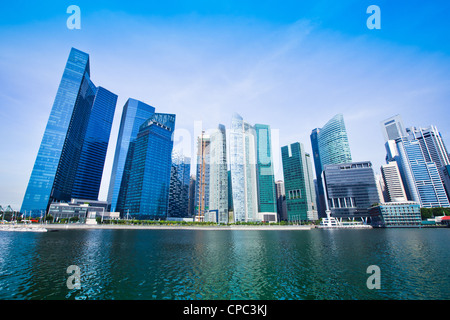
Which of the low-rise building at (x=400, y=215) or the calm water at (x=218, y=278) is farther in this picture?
the low-rise building at (x=400, y=215)

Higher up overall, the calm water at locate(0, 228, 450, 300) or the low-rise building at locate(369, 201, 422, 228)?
the low-rise building at locate(369, 201, 422, 228)

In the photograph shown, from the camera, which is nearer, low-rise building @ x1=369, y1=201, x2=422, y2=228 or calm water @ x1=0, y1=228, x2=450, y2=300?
calm water @ x1=0, y1=228, x2=450, y2=300

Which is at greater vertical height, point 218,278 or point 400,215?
point 400,215

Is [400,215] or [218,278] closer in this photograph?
[218,278]

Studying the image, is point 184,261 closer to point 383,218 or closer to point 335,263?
point 335,263

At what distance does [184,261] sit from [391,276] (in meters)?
35.0

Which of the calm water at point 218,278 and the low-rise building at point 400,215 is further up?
the low-rise building at point 400,215

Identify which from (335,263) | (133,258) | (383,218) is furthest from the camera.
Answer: (383,218)
